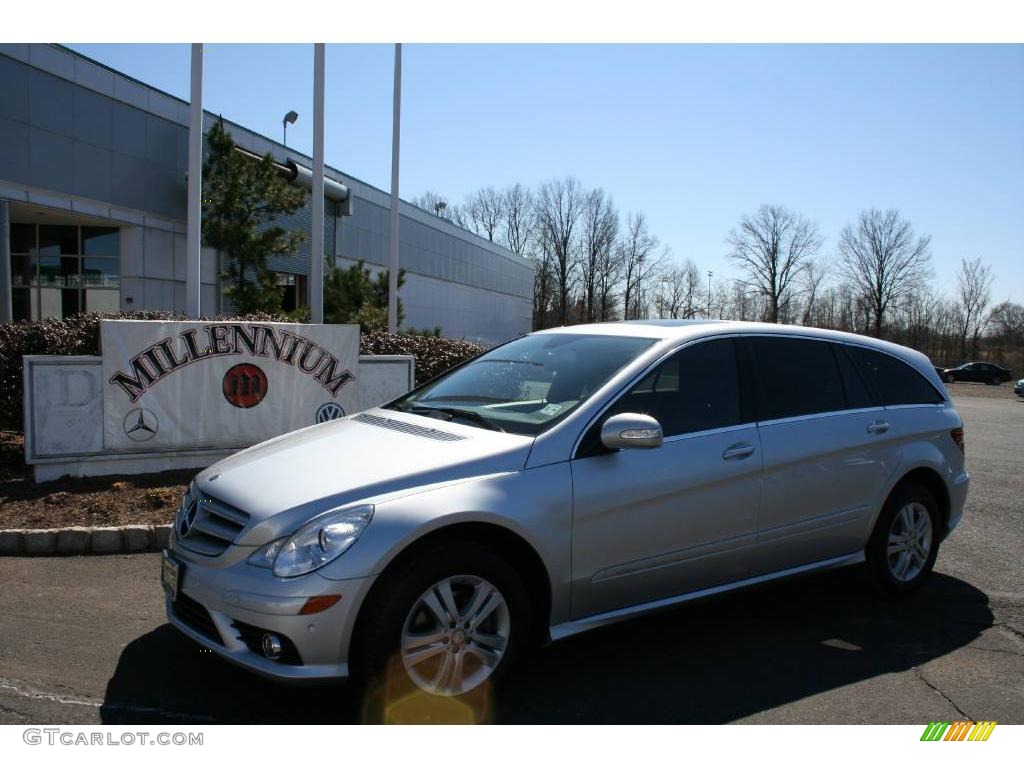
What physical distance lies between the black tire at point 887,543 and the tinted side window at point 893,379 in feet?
1.86

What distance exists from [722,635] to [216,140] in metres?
18.5

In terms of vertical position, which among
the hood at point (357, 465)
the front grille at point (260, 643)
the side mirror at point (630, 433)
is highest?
the side mirror at point (630, 433)

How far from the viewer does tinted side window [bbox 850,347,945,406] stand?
5195 millimetres

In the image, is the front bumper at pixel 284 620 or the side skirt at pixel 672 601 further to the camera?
the side skirt at pixel 672 601

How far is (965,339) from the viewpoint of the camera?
74500 millimetres

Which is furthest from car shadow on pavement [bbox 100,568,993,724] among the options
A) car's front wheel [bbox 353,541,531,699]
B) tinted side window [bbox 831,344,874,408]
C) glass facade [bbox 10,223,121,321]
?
glass facade [bbox 10,223,121,321]

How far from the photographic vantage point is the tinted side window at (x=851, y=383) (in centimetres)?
499

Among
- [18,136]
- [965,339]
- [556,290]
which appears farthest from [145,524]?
[965,339]

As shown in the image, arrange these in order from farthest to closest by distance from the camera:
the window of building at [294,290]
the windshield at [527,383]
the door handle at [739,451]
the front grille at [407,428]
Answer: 1. the window of building at [294,290]
2. the door handle at [739,451]
3. the windshield at [527,383]
4. the front grille at [407,428]

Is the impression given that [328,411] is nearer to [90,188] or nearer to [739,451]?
[739,451]

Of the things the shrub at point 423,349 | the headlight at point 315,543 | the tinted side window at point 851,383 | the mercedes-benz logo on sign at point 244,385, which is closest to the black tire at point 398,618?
the headlight at point 315,543

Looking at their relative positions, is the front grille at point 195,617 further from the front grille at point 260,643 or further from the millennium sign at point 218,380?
the millennium sign at point 218,380

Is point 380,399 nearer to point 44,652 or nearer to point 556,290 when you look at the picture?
point 44,652

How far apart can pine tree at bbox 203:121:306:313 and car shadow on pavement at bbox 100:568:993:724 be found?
1720 cm
